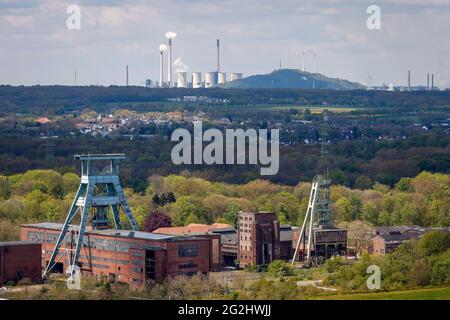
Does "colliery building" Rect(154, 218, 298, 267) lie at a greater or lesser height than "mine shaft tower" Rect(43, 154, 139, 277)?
lesser

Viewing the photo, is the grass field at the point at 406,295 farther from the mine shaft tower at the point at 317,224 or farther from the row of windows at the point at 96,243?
the mine shaft tower at the point at 317,224

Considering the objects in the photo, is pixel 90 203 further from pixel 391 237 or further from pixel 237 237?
pixel 391 237

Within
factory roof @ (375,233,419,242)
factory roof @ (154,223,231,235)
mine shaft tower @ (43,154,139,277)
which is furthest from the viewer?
factory roof @ (375,233,419,242)

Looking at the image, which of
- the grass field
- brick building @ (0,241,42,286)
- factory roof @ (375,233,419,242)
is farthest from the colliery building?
the grass field

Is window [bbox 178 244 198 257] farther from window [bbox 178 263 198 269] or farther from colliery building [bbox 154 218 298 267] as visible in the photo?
colliery building [bbox 154 218 298 267]

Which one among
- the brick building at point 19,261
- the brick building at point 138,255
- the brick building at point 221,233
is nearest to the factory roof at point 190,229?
the brick building at point 221,233

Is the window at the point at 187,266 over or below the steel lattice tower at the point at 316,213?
below
